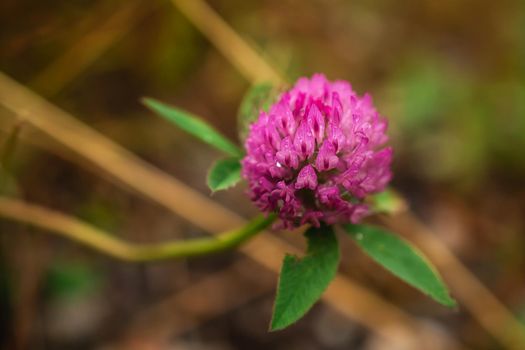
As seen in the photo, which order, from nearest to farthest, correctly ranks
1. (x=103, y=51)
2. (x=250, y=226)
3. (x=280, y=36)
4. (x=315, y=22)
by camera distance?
(x=250, y=226)
(x=103, y=51)
(x=280, y=36)
(x=315, y=22)

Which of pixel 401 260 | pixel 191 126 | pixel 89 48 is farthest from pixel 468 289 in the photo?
pixel 89 48

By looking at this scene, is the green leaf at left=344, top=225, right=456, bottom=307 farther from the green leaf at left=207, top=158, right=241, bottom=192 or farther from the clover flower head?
the green leaf at left=207, top=158, right=241, bottom=192

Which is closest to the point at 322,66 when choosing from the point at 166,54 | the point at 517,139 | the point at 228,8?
the point at 228,8

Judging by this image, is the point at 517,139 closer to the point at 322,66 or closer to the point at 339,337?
the point at 322,66

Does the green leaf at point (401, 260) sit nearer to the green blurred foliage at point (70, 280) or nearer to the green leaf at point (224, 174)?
the green leaf at point (224, 174)

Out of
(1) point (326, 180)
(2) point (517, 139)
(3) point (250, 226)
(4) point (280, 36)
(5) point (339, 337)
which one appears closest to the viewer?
(1) point (326, 180)

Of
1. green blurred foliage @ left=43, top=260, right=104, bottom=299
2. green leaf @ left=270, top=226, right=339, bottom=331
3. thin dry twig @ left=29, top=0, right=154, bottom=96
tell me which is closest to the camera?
green leaf @ left=270, top=226, right=339, bottom=331

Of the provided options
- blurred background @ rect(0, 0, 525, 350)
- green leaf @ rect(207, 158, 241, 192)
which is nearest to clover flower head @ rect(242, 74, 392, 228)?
green leaf @ rect(207, 158, 241, 192)

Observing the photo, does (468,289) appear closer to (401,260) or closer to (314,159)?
(401,260)
